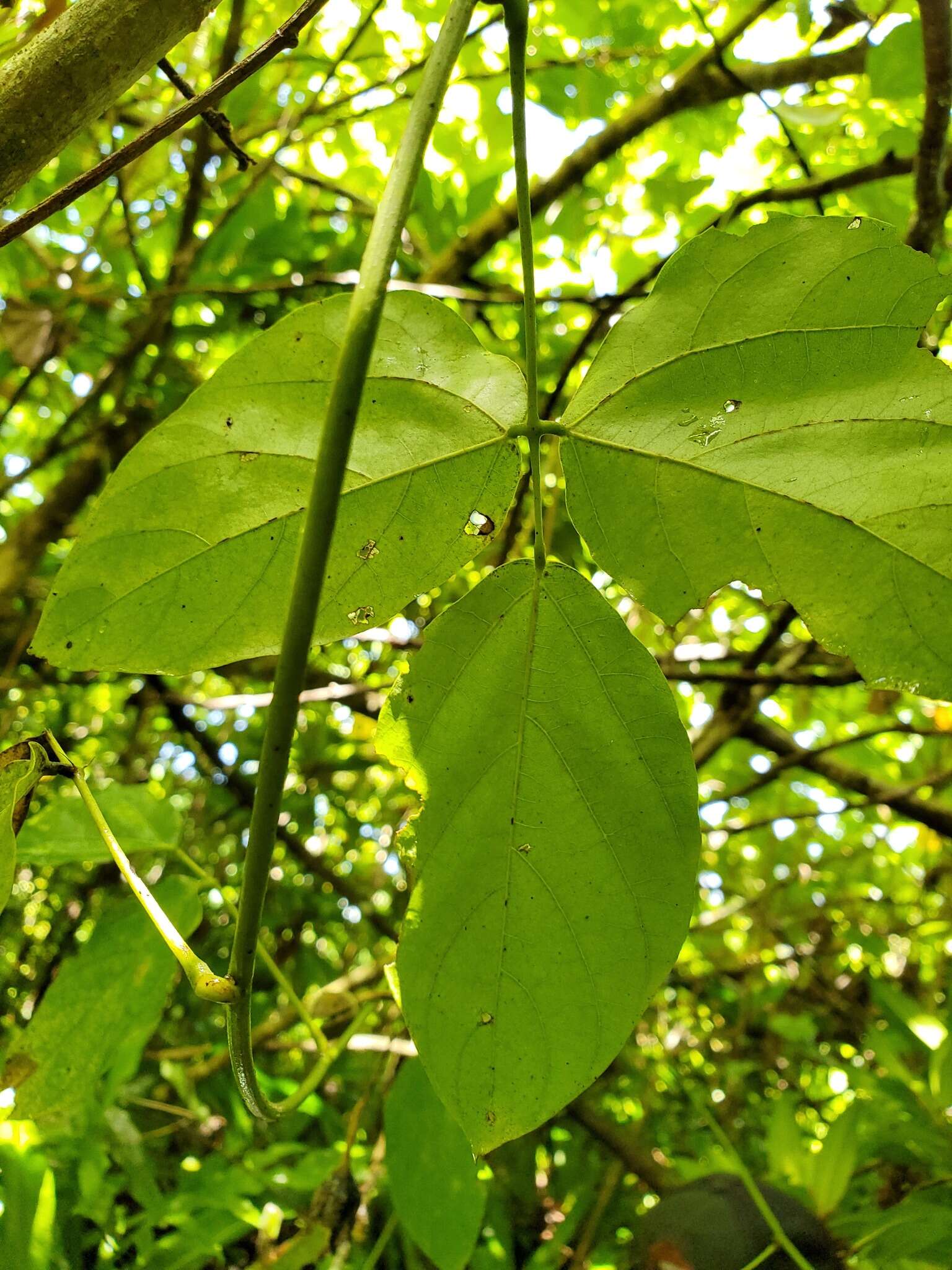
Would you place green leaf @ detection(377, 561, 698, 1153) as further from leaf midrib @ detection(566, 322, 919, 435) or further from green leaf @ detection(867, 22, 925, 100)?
green leaf @ detection(867, 22, 925, 100)

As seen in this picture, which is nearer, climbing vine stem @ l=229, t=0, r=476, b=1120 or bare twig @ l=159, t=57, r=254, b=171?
climbing vine stem @ l=229, t=0, r=476, b=1120

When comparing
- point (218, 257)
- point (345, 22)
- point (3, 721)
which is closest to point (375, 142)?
point (345, 22)

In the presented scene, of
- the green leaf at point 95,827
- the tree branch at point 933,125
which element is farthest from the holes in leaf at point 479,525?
the tree branch at point 933,125

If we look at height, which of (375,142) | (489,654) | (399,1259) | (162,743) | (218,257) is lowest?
(399,1259)

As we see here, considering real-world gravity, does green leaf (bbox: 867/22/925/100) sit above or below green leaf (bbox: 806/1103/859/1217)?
above

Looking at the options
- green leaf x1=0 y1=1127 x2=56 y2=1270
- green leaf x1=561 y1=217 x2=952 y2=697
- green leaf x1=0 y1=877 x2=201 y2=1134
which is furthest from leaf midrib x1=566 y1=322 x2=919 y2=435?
green leaf x1=0 y1=1127 x2=56 y2=1270

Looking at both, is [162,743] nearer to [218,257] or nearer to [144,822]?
[218,257]

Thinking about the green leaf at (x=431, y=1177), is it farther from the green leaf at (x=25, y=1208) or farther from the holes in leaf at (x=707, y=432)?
the holes in leaf at (x=707, y=432)
